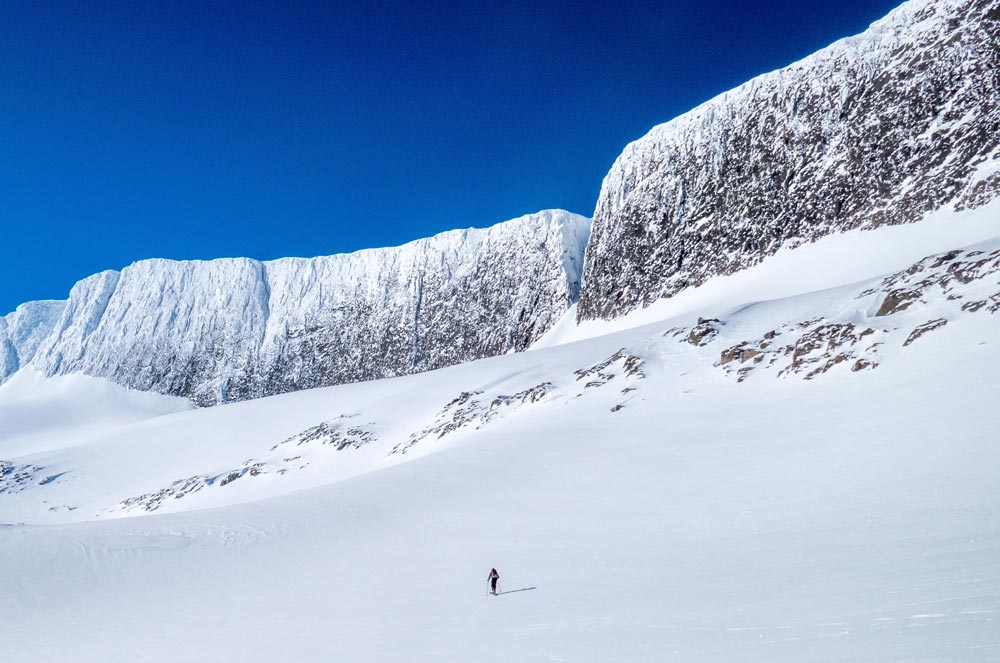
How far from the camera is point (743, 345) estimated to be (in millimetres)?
30266

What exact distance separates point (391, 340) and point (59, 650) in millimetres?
83528

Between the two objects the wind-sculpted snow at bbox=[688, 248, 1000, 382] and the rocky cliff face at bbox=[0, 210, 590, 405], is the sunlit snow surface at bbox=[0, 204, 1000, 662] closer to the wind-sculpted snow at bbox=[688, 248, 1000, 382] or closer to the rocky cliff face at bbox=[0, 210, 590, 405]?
the wind-sculpted snow at bbox=[688, 248, 1000, 382]

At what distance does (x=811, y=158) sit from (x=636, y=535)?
54.7m

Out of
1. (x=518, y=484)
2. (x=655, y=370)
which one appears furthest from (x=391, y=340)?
(x=518, y=484)

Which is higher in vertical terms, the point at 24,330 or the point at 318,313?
the point at 24,330

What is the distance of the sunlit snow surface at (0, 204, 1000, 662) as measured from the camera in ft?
28.6

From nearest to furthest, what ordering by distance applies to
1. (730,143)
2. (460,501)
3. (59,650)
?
(59,650) → (460,501) → (730,143)

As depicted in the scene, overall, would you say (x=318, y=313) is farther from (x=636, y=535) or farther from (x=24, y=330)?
(x=636, y=535)

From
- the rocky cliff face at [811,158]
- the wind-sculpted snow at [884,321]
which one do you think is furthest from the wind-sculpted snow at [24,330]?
the wind-sculpted snow at [884,321]

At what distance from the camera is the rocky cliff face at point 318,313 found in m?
89.8

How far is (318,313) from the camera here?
4220 inches

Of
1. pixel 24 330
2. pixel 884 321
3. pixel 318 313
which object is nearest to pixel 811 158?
pixel 884 321

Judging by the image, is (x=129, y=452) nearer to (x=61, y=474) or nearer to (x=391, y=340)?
(x=61, y=474)

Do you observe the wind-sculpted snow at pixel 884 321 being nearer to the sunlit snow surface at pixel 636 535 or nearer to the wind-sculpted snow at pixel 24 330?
the sunlit snow surface at pixel 636 535
